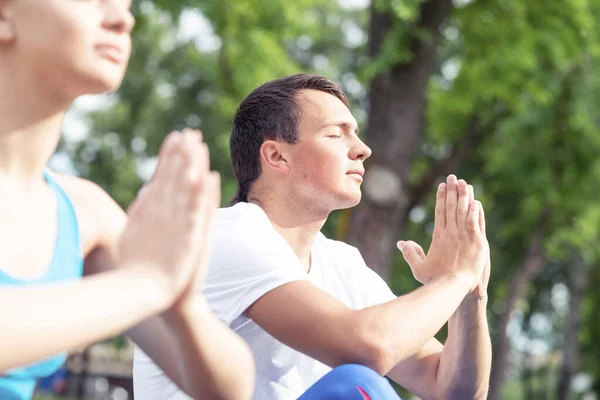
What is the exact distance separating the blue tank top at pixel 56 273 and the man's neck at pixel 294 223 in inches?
48.1

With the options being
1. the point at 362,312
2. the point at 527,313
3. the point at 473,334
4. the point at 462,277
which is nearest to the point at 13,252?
the point at 362,312

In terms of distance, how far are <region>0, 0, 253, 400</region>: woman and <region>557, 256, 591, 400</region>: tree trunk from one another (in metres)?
19.8

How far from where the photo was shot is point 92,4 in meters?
1.56

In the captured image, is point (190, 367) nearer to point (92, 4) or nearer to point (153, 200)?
point (153, 200)

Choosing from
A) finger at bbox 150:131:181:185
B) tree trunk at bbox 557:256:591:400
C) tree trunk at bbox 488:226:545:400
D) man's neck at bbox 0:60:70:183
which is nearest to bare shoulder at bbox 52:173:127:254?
man's neck at bbox 0:60:70:183

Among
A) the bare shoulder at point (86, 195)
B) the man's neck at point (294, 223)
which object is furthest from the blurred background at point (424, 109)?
the bare shoulder at point (86, 195)

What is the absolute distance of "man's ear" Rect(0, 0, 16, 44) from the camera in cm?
155

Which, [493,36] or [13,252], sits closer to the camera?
[13,252]

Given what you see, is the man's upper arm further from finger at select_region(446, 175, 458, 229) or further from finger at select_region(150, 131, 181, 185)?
finger at select_region(150, 131, 181, 185)

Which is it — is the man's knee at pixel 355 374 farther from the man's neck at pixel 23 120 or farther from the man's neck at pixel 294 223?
the man's neck at pixel 23 120

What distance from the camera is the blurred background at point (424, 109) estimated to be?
9.61m

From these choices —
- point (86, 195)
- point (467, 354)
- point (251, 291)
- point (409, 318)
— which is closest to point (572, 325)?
point (467, 354)

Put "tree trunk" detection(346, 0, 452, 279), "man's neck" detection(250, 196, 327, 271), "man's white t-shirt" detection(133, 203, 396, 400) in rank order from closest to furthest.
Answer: "man's white t-shirt" detection(133, 203, 396, 400)
"man's neck" detection(250, 196, 327, 271)
"tree trunk" detection(346, 0, 452, 279)

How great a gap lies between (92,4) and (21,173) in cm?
33
